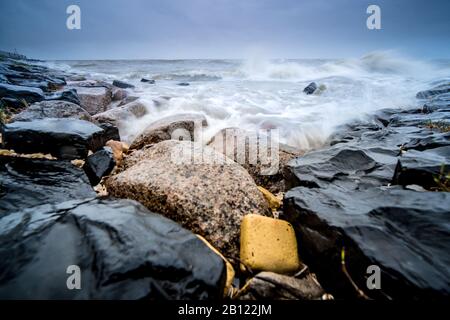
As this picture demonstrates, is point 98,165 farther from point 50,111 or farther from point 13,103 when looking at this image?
point 13,103

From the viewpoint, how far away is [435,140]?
2.86 m

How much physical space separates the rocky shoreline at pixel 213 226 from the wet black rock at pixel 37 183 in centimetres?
1

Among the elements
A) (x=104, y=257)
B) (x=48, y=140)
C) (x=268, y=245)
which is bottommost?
(x=268, y=245)

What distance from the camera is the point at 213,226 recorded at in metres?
1.89

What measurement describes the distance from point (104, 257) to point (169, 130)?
2999 millimetres

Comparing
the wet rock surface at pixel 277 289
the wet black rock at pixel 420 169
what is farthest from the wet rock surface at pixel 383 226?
the wet rock surface at pixel 277 289

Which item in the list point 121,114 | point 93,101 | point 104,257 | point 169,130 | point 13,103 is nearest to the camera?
point 104,257

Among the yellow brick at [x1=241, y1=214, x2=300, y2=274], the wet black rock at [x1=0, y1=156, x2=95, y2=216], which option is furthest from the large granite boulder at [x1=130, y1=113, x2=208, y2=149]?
the yellow brick at [x1=241, y1=214, x2=300, y2=274]

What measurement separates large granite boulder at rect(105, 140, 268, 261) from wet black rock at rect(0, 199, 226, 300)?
0.32 m

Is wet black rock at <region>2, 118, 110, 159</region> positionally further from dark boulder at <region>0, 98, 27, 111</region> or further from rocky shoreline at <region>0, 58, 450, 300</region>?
dark boulder at <region>0, 98, 27, 111</region>

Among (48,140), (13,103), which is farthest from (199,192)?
(13,103)

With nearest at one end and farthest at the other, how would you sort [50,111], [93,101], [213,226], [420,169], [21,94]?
[213,226]
[420,169]
[50,111]
[21,94]
[93,101]

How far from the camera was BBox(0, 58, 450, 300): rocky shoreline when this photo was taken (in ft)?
4.12
